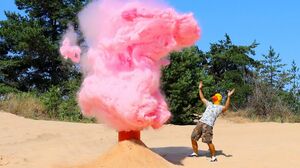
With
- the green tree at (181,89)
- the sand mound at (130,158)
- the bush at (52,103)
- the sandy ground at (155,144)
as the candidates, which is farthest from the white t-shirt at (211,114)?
the bush at (52,103)

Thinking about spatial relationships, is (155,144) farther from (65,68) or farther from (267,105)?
(65,68)

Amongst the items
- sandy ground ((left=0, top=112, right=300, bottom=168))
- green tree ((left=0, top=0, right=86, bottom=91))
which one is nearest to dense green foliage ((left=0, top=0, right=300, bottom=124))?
green tree ((left=0, top=0, right=86, bottom=91))

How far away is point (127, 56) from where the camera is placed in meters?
7.76

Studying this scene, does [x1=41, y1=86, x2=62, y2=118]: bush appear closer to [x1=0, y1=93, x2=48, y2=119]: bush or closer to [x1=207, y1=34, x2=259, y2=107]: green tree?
[x1=0, y1=93, x2=48, y2=119]: bush

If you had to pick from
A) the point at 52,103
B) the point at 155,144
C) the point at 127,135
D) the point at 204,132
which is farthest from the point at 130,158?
the point at 52,103

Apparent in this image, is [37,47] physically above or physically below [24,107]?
above

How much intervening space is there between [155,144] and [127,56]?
161 inches

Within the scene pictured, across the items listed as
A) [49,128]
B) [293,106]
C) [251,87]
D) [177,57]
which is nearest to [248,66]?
[251,87]

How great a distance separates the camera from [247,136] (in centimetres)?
1286

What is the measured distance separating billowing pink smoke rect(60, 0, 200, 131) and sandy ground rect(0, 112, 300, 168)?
139cm

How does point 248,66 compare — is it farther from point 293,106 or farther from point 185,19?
point 185,19

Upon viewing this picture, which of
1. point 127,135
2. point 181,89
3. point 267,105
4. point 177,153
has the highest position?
point 181,89

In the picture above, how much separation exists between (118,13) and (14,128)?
584 cm

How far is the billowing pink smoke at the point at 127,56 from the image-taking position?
7.52 meters
